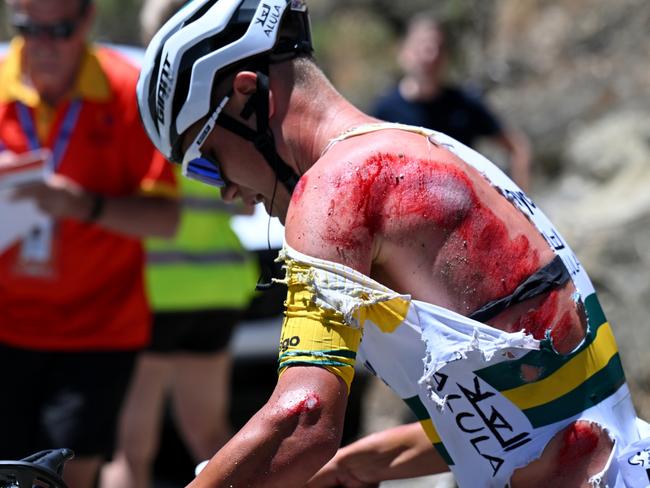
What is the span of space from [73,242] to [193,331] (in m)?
1.13

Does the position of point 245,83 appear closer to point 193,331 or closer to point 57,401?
point 57,401

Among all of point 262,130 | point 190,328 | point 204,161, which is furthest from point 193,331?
point 262,130

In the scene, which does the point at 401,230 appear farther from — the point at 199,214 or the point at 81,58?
the point at 199,214

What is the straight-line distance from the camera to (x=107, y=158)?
4.91m

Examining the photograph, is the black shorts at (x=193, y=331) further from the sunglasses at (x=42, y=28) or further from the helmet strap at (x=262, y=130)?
the helmet strap at (x=262, y=130)

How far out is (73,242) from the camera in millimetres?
4891

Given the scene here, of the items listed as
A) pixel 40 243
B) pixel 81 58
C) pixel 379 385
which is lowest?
pixel 379 385

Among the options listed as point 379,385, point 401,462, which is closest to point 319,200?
point 401,462

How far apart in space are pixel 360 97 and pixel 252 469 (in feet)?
38.5

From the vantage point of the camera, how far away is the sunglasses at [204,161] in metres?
2.75

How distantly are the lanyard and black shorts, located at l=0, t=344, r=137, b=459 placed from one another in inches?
30.9

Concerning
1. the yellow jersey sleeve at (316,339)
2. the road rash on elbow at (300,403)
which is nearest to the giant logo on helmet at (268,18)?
the yellow jersey sleeve at (316,339)

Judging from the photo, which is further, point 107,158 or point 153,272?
point 153,272

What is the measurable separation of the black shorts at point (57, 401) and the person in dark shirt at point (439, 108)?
285 centimetres
